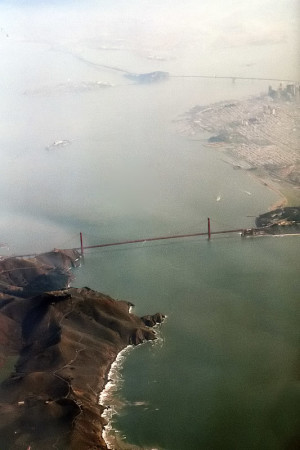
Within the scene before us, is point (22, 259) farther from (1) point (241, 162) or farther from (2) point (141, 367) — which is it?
(1) point (241, 162)

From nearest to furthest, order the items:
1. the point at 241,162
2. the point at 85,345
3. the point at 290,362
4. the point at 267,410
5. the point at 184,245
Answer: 1. the point at 267,410
2. the point at 290,362
3. the point at 85,345
4. the point at 184,245
5. the point at 241,162

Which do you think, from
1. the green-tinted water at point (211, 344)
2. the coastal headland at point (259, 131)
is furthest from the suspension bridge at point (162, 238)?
the coastal headland at point (259, 131)

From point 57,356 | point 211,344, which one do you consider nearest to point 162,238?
point 211,344

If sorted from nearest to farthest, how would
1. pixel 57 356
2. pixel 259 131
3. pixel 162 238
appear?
1. pixel 57 356
2. pixel 162 238
3. pixel 259 131

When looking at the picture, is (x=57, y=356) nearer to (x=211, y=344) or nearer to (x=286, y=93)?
(x=211, y=344)

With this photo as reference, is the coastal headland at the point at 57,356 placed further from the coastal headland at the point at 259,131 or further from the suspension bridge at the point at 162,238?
the coastal headland at the point at 259,131

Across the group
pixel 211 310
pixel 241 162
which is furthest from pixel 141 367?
pixel 241 162
